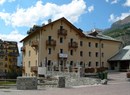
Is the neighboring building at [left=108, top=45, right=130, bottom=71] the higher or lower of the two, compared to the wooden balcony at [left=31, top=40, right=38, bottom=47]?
lower

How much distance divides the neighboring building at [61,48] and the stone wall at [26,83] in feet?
85.4

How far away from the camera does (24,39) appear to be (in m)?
66.1

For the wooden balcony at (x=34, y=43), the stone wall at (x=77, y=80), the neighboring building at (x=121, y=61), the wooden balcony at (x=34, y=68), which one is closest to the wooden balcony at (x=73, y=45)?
the wooden balcony at (x=34, y=43)

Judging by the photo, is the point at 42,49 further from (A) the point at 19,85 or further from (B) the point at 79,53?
(A) the point at 19,85

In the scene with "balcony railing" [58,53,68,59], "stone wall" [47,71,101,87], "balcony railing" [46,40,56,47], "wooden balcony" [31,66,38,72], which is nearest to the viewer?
"stone wall" [47,71,101,87]

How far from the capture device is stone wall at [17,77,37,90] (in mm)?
24688

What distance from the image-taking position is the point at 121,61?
2660 inches

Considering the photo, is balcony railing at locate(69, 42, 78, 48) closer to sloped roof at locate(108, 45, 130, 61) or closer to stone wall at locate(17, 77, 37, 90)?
sloped roof at locate(108, 45, 130, 61)

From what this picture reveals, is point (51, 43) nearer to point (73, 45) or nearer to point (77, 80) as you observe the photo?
point (73, 45)

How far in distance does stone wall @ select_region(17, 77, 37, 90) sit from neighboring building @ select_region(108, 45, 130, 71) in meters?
42.2

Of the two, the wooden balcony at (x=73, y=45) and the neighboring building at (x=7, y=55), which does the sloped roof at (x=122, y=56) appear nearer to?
the wooden balcony at (x=73, y=45)

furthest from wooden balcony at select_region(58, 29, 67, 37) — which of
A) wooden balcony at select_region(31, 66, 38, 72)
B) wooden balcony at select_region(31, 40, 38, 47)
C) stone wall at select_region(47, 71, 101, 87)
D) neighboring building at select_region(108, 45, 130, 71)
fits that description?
stone wall at select_region(47, 71, 101, 87)

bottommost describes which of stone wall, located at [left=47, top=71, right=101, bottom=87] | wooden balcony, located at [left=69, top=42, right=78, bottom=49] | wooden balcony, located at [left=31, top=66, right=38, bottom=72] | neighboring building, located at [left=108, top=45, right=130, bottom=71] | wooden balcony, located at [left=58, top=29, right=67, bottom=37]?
stone wall, located at [left=47, top=71, right=101, bottom=87]

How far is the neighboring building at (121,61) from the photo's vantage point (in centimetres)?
6594
